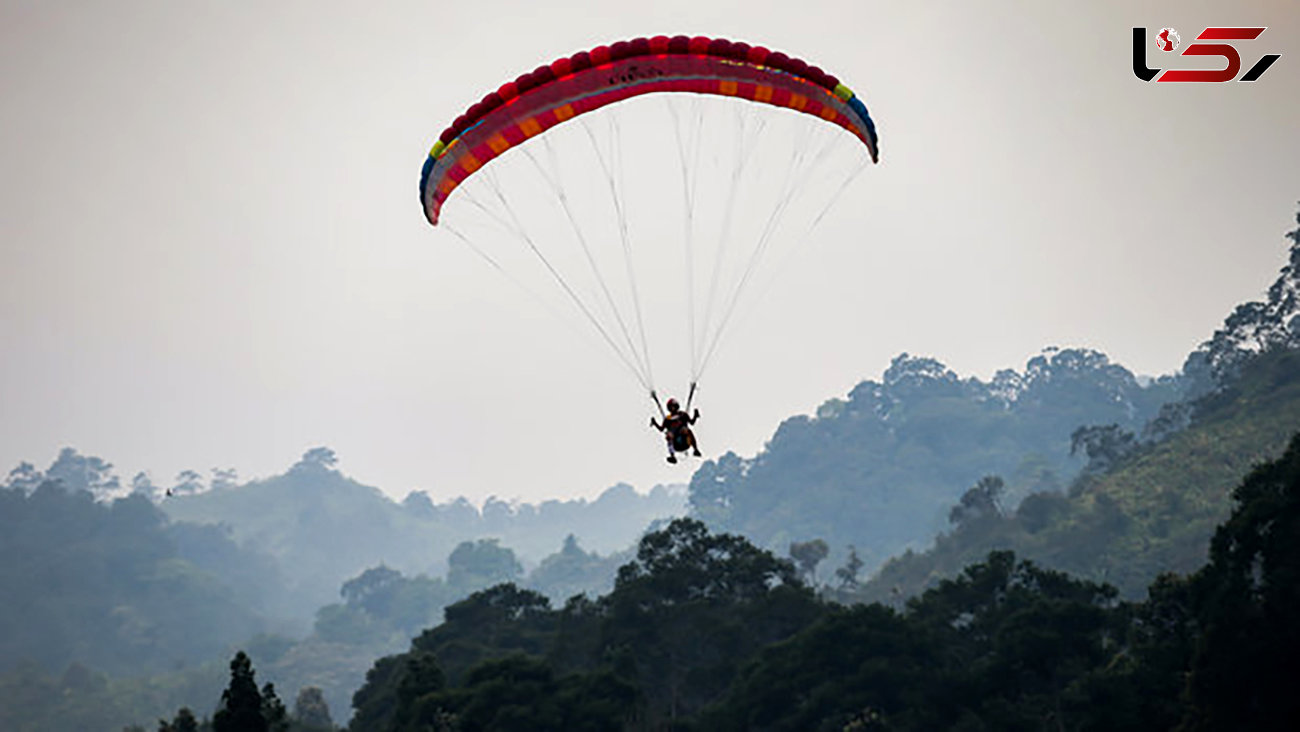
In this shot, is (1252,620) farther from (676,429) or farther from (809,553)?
(809,553)

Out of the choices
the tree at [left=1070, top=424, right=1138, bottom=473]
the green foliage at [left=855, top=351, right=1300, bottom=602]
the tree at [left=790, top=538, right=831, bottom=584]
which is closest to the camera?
the green foliage at [left=855, top=351, right=1300, bottom=602]

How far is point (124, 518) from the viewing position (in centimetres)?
18938

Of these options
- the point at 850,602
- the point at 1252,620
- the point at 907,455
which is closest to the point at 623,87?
the point at 1252,620

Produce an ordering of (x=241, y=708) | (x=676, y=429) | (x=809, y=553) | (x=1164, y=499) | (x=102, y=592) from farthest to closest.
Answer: (x=102, y=592), (x=809, y=553), (x=1164, y=499), (x=241, y=708), (x=676, y=429)

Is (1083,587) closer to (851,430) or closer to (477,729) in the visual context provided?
(477,729)

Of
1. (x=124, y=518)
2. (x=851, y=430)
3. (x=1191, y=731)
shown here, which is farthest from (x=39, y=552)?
(x=1191, y=731)

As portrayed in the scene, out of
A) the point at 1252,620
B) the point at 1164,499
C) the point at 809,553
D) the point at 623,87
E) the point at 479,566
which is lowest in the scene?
the point at 1252,620

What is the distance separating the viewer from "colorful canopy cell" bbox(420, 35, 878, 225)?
2322cm

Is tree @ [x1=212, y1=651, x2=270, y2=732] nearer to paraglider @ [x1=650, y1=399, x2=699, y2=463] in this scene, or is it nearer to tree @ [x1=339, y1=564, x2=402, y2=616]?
paraglider @ [x1=650, y1=399, x2=699, y2=463]

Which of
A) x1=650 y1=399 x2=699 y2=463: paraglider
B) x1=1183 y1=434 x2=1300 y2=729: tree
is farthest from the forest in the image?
x1=650 y1=399 x2=699 y2=463: paraglider

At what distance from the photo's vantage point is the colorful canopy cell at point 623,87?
2322 centimetres

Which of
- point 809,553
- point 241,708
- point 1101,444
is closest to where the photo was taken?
point 241,708

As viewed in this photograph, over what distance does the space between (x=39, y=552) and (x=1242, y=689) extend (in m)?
195

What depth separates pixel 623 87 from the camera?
2369 centimetres
